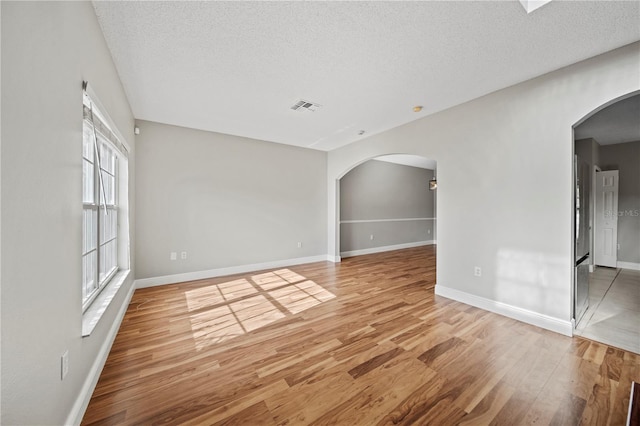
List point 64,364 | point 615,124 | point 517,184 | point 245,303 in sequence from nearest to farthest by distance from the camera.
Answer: point 64,364 → point 517,184 → point 245,303 → point 615,124

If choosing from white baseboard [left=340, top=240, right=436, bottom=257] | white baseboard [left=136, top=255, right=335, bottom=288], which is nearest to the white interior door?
white baseboard [left=340, top=240, right=436, bottom=257]

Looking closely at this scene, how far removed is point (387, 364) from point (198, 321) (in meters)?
2.07

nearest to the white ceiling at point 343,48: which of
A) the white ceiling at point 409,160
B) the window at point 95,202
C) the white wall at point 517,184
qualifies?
the white wall at point 517,184

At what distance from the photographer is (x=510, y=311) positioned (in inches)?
112

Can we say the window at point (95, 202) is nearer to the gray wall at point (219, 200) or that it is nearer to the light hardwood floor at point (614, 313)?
the gray wall at point (219, 200)

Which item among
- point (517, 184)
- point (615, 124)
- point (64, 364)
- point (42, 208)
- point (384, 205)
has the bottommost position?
point (64, 364)

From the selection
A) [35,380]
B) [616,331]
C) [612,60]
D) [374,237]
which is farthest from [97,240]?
[374,237]

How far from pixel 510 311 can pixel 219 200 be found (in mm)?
4635

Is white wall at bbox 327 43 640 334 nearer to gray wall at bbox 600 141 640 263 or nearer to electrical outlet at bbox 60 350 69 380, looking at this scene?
electrical outlet at bbox 60 350 69 380

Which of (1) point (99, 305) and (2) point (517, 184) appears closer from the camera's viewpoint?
(1) point (99, 305)

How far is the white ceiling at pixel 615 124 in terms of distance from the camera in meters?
3.38

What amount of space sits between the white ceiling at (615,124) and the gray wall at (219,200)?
4.79 metres

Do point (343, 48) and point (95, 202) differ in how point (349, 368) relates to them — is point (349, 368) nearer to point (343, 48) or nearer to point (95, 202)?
point (95, 202)

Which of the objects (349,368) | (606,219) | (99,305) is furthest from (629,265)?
(99,305)
